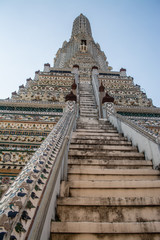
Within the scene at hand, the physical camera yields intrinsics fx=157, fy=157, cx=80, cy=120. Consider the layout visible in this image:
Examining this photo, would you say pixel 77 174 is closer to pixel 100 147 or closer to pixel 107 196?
pixel 107 196

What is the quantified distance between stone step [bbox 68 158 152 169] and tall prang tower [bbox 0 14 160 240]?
0.8 inches

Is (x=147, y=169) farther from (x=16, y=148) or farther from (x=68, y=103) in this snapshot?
(x=68, y=103)

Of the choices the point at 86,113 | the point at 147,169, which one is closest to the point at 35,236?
the point at 147,169

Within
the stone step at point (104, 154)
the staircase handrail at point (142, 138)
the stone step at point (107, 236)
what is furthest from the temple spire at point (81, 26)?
the stone step at point (107, 236)

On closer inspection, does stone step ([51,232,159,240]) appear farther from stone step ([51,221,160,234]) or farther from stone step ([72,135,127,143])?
stone step ([72,135,127,143])

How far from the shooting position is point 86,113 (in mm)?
7777

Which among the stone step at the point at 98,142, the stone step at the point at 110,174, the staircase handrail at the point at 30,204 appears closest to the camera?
the staircase handrail at the point at 30,204

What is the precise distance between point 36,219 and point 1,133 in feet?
17.3

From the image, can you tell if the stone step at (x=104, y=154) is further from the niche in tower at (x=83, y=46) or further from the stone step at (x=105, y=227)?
the niche in tower at (x=83, y=46)

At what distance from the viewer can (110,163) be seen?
3371 mm

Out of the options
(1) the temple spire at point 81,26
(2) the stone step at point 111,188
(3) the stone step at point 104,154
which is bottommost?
(2) the stone step at point 111,188

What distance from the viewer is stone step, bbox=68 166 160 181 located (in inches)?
117

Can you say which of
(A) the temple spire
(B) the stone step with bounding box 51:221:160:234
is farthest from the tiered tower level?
(A) the temple spire

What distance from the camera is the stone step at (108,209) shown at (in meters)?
2.11
